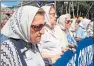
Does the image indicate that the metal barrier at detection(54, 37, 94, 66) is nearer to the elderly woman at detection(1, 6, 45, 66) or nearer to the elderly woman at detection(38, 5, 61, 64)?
the elderly woman at detection(38, 5, 61, 64)

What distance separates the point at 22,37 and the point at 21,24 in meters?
0.10

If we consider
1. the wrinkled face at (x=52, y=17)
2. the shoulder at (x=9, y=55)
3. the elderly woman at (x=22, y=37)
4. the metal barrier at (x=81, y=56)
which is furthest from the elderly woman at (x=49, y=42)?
the shoulder at (x=9, y=55)

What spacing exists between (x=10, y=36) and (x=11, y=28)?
95mm

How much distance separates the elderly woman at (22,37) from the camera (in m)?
2.29

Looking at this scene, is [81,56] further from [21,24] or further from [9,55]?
[9,55]

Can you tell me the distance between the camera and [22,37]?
2375 millimetres

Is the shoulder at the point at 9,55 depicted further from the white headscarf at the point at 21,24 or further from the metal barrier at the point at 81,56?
the metal barrier at the point at 81,56

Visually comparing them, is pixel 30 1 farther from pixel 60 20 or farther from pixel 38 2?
pixel 60 20

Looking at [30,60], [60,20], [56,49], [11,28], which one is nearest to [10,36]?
[11,28]

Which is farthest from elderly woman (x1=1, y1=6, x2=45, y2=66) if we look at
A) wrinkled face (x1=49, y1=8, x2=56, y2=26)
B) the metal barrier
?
wrinkled face (x1=49, y1=8, x2=56, y2=26)

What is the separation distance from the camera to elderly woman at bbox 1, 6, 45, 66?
2.29 metres

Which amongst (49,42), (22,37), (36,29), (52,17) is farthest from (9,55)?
(52,17)

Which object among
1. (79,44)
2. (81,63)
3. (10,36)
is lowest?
(81,63)

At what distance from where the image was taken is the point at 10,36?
236 centimetres
